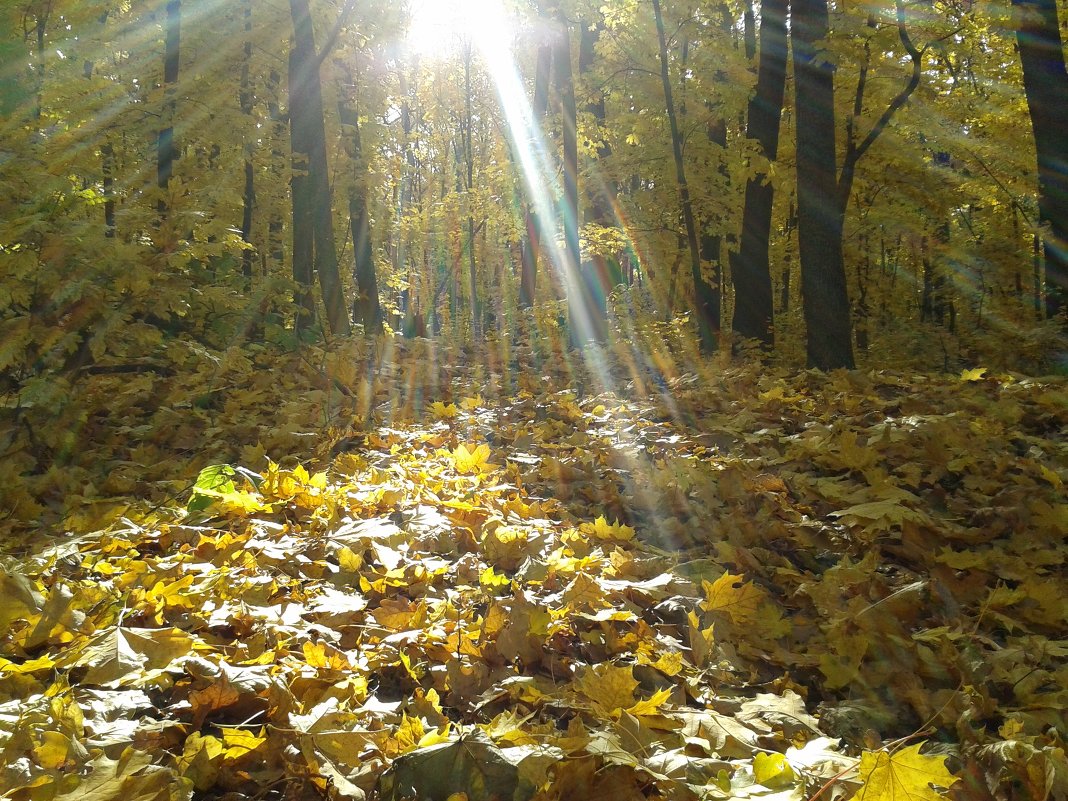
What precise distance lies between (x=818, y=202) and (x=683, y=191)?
153 inches

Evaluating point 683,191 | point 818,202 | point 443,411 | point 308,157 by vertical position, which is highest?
point 308,157

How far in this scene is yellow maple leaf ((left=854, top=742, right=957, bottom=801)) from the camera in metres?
1.14

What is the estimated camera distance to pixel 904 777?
1.17 meters

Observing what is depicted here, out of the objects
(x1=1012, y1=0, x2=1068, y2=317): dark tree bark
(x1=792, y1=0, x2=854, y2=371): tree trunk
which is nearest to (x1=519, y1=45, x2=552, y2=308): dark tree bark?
(x1=792, y1=0, x2=854, y2=371): tree trunk

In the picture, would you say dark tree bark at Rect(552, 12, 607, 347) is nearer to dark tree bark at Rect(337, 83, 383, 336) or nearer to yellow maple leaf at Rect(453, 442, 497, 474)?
dark tree bark at Rect(337, 83, 383, 336)

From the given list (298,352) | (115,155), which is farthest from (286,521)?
(115,155)

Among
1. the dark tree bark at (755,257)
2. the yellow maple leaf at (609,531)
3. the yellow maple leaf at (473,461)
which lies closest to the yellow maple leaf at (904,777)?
the yellow maple leaf at (609,531)

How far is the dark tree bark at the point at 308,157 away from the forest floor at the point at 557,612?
4342 millimetres

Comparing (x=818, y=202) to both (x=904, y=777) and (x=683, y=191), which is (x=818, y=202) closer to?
(x=683, y=191)

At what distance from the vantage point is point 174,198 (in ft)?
14.4

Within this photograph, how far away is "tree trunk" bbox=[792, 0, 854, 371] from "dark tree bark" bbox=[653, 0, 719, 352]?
9.99ft

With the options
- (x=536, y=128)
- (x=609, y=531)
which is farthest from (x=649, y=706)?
(x=536, y=128)

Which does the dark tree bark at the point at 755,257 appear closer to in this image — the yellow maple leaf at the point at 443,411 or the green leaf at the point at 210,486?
the yellow maple leaf at the point at 443,411

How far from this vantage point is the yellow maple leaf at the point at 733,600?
7.44 feet
